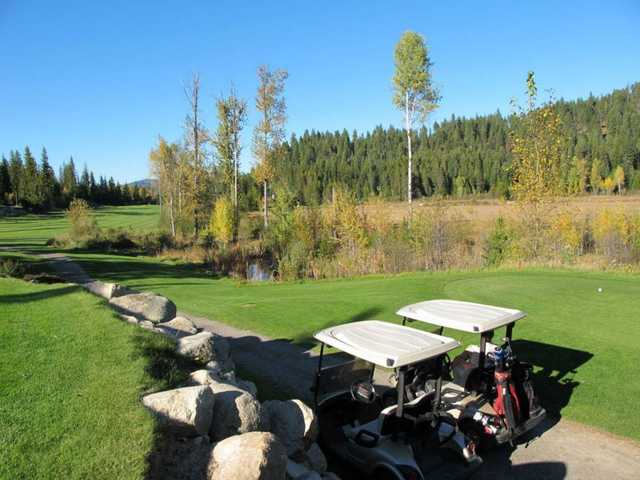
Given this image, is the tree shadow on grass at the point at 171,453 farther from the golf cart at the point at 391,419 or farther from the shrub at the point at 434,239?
the shrub at the point at 434,239

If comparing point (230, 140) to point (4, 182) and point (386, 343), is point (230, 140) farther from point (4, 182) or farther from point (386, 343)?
point (4, 182)

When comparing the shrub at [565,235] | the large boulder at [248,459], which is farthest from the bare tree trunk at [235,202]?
the large boulder at [248,459]

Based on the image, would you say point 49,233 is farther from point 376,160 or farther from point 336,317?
point 376,160

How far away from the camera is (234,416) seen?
4.81m

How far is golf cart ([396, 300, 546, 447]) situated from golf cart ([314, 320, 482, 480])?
0.46 meters

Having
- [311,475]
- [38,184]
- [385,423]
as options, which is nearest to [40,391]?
[311,475]

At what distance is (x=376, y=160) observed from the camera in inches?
5802

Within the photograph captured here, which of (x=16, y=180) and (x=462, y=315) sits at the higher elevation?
(x=16, y=180)

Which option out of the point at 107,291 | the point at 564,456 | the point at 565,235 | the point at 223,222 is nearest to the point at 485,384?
the point at 564,456

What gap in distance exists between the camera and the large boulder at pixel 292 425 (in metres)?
5.08

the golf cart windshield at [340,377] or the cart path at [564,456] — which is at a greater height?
the golf cart windshield at [340,377]

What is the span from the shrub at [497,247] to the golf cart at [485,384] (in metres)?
16.2

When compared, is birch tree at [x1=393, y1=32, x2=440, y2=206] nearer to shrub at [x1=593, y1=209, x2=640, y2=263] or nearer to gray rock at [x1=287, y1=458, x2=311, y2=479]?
shrub at [x1=593, y1=209, x2=640, y2=263]

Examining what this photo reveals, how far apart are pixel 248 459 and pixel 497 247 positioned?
20996 mm
